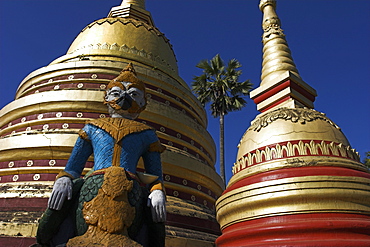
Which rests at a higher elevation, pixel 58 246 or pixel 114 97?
pixel 114 97

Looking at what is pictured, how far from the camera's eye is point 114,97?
479cm

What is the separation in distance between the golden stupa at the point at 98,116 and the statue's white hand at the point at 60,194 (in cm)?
320

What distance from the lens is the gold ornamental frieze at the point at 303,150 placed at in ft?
20.6

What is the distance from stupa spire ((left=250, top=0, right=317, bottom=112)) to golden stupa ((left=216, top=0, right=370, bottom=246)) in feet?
1.25

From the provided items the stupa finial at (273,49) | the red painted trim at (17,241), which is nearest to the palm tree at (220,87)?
the stupa finial at (273,49)

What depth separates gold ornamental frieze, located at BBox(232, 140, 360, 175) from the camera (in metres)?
6.28

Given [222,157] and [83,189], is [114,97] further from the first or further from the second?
[222,157]

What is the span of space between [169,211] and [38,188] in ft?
10.1

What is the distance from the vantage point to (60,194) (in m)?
3.70

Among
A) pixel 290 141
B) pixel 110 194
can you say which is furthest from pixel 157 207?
pixel 290 141

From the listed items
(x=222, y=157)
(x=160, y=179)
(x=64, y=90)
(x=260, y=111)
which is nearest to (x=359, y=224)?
(x=160, y=179)

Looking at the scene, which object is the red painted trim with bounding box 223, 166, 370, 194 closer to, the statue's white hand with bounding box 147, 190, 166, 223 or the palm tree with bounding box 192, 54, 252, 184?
the statue's white hand with bounding box 147, 190, 166, 223

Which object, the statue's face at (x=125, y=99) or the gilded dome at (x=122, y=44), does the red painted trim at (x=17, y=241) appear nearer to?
the statue's face at (x=125, y=99)

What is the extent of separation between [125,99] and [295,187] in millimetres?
3237
